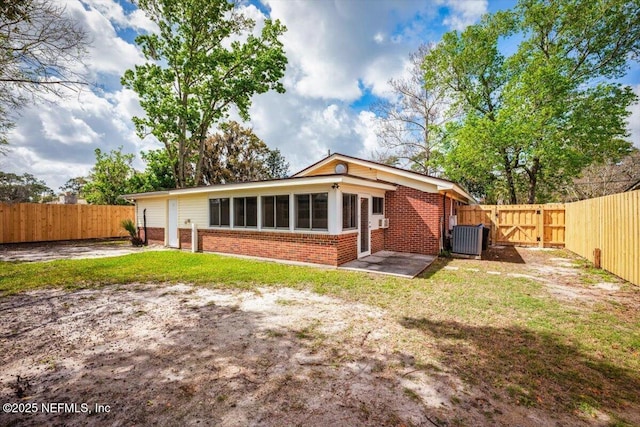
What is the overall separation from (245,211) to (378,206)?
5.16 meters

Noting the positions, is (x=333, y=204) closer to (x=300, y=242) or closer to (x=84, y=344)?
(x=300, y=242)

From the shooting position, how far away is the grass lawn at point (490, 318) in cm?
267

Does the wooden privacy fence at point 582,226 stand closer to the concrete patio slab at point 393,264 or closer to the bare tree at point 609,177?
the concrete patio slab at point 393,264

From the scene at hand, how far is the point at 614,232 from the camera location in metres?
6.97

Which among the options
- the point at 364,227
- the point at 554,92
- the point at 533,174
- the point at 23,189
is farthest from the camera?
the point at 23,189

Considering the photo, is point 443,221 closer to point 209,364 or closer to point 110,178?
point 209,364

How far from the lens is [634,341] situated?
142 inches

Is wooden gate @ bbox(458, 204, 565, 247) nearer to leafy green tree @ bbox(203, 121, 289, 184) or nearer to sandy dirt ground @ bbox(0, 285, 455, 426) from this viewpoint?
sandy dirt ground @ bbox(0, 285, 455, 426)

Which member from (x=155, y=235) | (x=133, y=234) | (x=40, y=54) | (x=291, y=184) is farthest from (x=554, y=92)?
(x=133, y=234)

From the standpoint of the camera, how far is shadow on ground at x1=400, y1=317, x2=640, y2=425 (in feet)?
8.05

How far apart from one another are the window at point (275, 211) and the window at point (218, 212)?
7.04ft

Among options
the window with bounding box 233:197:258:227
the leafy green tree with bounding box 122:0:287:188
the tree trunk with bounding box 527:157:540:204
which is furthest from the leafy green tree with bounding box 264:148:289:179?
the tree trunk with bounding box 527:157:540:204

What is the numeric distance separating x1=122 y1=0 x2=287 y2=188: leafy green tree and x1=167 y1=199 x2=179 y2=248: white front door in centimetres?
605

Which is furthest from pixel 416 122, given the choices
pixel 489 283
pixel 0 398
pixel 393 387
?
pixel 0 398
